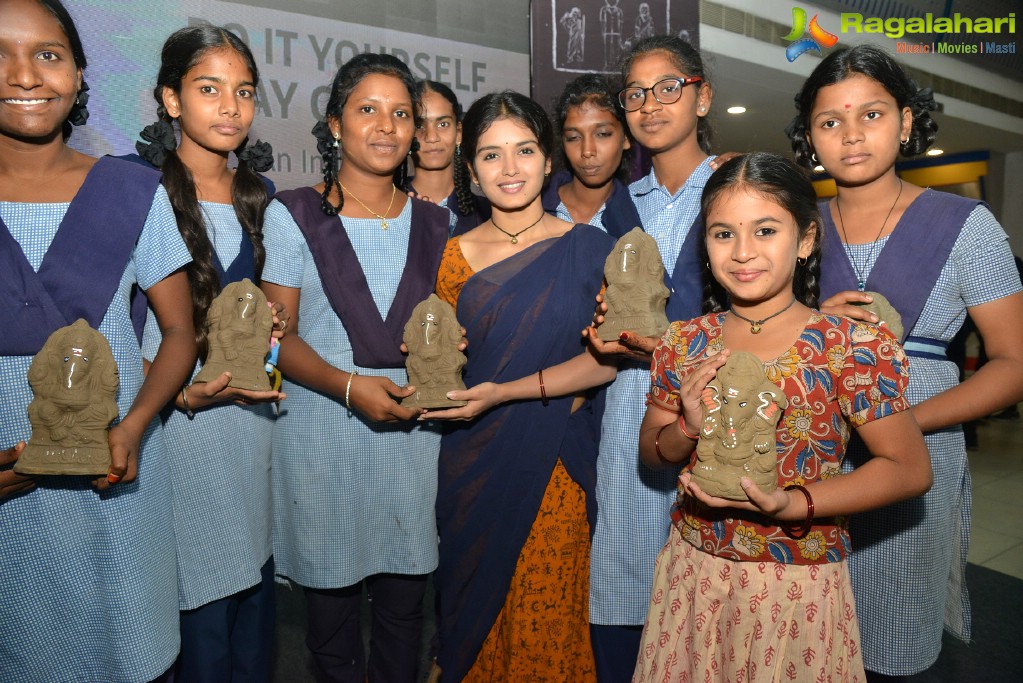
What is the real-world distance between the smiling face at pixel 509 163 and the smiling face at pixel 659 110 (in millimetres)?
384

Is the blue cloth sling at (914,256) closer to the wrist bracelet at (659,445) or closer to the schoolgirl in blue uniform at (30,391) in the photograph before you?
the wrist bracelet at (659,445)

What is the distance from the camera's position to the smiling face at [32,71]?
66.2 inches

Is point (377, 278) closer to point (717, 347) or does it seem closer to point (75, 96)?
point (75, 96)

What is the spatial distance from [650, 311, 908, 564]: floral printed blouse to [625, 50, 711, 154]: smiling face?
1.04 m

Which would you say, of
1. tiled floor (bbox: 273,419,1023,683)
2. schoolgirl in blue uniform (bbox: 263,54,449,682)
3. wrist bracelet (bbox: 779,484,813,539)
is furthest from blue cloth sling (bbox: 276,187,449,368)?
tiled floor (bbox: 273,419,1023,683)

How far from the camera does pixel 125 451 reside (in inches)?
66.2

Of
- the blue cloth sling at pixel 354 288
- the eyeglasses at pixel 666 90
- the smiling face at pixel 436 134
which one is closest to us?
the blue cloth sling at pixel 354 288

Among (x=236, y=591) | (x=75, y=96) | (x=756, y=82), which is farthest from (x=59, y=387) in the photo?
(x=756, y=82)

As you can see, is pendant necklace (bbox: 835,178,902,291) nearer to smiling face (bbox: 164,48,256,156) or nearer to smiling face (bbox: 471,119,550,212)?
smiling face (bbox: 471,119,550,212)

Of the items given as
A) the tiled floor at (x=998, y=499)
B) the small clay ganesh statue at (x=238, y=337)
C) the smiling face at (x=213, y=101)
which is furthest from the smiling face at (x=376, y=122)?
the tiled floor at (x=998, y=499)

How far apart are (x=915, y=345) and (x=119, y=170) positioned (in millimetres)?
2130

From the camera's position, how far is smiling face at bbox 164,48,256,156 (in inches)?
85.8

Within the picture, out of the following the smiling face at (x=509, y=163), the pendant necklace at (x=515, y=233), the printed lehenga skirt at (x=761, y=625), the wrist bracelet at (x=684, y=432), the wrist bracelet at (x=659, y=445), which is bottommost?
the printed lehenga skirt at (x=761, y=625)

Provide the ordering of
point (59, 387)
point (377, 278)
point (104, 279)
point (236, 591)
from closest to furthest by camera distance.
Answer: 1. point (59, 387)
2. point (104, 279)
3. point (236, 591)
4. point (377, 278)
